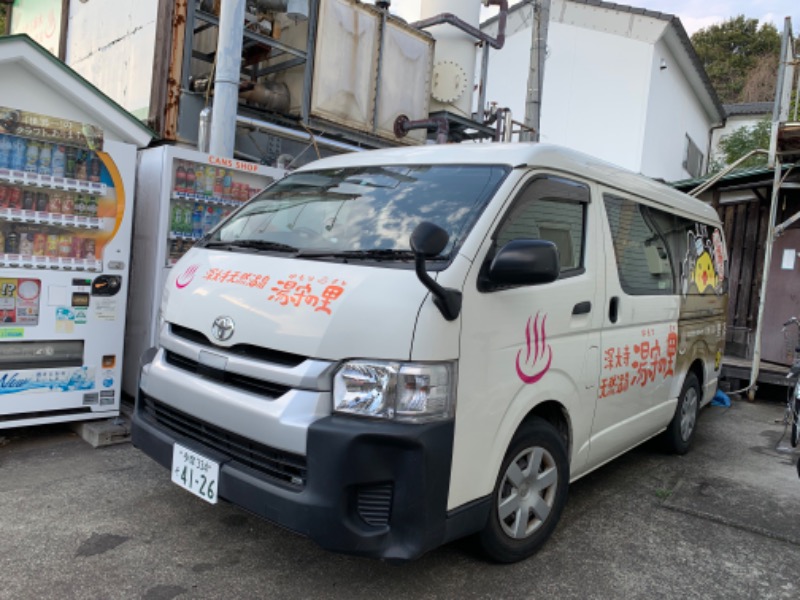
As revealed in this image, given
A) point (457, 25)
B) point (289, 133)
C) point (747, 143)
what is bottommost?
point (289, 133)

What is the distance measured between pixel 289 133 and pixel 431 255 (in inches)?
222

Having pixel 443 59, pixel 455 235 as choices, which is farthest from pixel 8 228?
pixel 443 59

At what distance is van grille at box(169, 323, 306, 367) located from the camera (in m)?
2.48

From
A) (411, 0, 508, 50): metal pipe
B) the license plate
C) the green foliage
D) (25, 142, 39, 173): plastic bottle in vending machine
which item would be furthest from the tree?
the license plate

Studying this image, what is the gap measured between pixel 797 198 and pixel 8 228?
9.04 metres

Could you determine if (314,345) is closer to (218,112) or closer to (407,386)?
(407,386)

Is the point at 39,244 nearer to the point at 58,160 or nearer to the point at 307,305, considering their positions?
the point at 58,160

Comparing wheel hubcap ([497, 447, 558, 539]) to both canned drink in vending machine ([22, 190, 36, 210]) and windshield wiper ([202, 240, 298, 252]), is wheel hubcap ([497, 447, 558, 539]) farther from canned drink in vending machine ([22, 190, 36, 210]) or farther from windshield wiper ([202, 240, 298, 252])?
canned drink in vending machine ([22, 190, 36, 210])

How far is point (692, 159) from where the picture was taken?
759 inches

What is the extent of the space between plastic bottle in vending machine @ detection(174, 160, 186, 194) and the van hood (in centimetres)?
204

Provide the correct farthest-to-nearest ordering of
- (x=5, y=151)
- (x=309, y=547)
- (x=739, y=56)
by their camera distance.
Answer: (x=739, y=56) → (x=5, y=151) → (x=309, y=547)

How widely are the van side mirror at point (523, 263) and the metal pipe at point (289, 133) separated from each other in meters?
4.79

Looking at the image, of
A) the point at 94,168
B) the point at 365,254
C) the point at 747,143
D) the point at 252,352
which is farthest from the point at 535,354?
the point at 747,143

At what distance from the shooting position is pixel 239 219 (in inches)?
140
